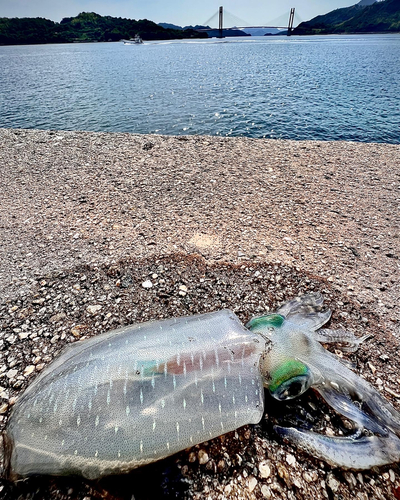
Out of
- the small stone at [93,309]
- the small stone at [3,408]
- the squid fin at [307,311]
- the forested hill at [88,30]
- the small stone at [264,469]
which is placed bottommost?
the small stone at [264,469]

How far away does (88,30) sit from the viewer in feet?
371

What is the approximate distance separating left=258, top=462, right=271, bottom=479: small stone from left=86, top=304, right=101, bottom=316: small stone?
2.08 metres

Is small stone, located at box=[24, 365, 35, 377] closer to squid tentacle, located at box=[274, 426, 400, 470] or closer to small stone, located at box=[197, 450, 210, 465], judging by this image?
small stone, located at box=[197, 450, 210, 465]

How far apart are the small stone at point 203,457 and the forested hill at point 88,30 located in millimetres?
123405

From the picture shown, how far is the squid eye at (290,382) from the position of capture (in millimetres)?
2340

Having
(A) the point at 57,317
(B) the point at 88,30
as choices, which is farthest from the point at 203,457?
(B) the point at 88,30

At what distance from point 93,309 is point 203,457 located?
185 cm

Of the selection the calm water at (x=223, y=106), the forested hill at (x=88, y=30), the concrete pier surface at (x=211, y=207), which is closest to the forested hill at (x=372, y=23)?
the forested hill at (x=88, y=30)

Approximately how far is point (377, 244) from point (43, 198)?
5.66 m

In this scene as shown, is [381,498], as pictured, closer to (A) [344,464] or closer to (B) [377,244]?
(A) [344,464]

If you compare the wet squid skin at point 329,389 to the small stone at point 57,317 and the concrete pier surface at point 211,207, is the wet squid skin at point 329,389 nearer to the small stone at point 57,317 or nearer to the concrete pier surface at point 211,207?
the concrete pier surface at point 211,207

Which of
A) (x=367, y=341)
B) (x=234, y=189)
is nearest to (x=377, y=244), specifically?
(x=367, y=341)

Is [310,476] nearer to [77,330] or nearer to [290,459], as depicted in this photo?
[290,459]

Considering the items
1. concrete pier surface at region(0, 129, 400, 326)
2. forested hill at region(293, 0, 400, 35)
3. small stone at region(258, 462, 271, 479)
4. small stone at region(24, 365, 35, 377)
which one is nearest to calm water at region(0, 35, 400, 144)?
concrete pier surface at region(0, 129, 400, 326)
